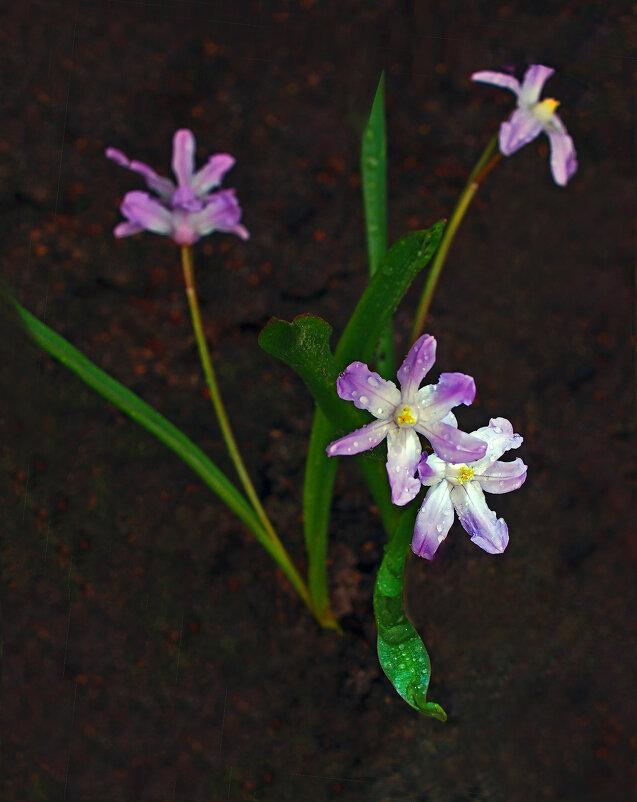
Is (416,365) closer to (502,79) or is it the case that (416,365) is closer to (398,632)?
(398,632)

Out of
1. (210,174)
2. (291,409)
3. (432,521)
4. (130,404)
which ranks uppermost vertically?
(210,174)

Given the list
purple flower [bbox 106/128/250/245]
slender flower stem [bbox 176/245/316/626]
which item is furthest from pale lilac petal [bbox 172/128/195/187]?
slender flower stem [bbox 176/245/316/626]

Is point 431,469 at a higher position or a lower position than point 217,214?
lower

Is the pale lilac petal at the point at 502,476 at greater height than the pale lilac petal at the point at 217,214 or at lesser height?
lesser

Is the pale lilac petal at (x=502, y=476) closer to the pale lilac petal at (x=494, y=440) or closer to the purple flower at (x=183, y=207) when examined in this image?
the pale lilac petal at (x=494, y=440)

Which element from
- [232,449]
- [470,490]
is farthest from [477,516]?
[232,449]

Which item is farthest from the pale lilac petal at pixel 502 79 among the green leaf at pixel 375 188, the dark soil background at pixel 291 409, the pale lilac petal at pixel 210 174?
the pale lilac petal at pixel 210 174
